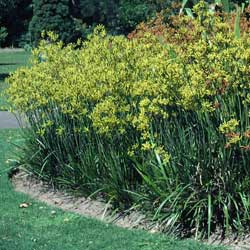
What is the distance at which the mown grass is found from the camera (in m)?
6.53

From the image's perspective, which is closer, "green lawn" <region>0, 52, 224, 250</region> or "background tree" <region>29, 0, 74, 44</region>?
"green lawn" <region>0, 52, 224, 250</region>

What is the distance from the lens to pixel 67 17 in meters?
38.7

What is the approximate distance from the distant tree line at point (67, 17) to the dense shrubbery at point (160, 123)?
22629 millimetres

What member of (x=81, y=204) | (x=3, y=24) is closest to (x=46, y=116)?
(x=81, y=204)

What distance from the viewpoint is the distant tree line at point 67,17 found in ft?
123

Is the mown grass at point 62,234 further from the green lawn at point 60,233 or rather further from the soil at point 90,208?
the soil at point 90,208

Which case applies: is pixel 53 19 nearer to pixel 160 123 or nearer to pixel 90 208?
pixel 90 208

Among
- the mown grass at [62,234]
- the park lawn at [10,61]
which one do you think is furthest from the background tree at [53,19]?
the mown grass at [62,234]

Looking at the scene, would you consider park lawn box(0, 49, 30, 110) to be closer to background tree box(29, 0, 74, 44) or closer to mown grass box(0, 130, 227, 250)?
background tree box(29, 0, 74, 44)

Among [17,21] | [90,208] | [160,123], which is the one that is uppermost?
[160,123]

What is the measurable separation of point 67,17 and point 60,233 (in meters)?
32.3

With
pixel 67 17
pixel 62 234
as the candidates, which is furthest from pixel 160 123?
pixel 67 17

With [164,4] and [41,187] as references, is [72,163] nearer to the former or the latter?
[41,187]

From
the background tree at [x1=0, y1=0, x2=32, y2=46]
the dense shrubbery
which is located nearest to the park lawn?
the background tree at [x1=0, y1=0, x2=32, y2=46]
